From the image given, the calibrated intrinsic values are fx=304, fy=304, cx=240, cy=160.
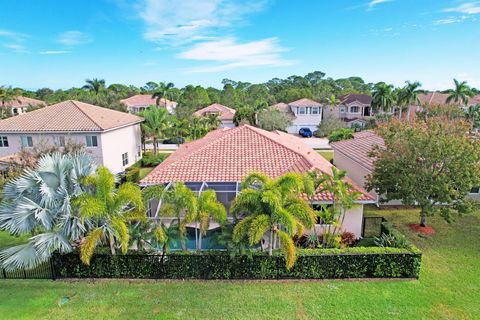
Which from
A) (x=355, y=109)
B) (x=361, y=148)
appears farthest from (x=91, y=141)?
(x=355, y=109)

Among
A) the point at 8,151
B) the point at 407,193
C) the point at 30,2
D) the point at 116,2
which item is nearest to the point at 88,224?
the point at 407,193

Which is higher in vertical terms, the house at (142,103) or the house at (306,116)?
the house at (142,103)

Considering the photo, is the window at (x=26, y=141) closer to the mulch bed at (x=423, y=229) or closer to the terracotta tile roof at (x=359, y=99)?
the mulch bed at (x=423, y=229)

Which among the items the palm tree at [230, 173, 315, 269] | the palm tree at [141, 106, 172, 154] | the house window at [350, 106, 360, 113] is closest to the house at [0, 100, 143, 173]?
the palm tree at [141, 106, 172, 154]

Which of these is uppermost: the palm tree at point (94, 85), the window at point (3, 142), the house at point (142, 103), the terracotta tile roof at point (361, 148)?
the palm tree at point (94, 85)

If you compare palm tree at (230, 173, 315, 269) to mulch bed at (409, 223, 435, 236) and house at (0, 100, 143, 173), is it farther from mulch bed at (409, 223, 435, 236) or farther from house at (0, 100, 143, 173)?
house at (0, 100, 143, 173)

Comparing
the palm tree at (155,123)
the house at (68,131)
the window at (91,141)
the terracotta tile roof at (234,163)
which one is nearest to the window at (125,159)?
the house at (68,131)

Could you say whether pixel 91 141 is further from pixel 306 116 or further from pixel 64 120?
→ pixel 306 116
